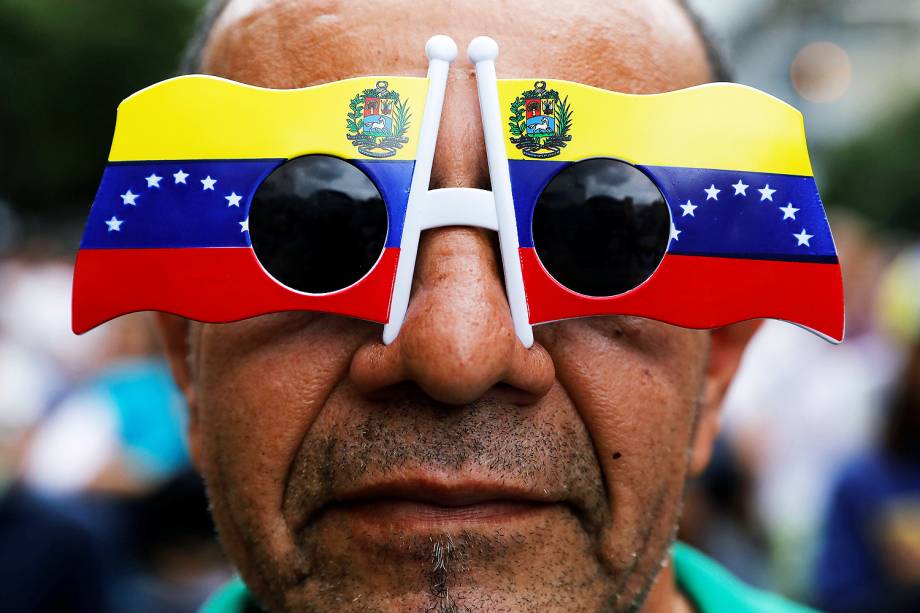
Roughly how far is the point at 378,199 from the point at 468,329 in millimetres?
297

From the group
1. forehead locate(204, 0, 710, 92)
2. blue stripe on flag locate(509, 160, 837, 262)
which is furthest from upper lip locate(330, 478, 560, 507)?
forehead locate(204, 0, 710, 92)

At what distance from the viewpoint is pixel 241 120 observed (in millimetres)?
1744

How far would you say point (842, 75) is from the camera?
111ft

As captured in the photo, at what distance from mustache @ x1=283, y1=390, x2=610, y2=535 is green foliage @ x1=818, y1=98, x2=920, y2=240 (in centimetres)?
1573

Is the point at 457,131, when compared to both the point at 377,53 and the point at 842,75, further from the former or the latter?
the point at 842,75

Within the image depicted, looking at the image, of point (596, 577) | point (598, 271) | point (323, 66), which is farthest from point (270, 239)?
point (596, 577)

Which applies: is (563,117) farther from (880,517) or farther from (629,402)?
(880,517)

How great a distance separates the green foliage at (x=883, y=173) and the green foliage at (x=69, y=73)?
48.8ft

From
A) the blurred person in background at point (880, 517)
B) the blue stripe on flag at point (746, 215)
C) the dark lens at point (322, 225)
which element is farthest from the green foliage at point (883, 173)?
the dark lens at point (322, 225)

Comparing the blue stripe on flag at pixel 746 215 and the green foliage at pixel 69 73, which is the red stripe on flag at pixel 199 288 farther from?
the green foliage at pixel 69 73

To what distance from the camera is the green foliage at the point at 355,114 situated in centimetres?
170

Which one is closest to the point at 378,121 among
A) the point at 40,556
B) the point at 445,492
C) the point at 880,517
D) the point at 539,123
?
the point at 539,123

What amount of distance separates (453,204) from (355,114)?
25 centimetres

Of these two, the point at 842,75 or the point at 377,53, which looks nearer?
the point at 377,53
